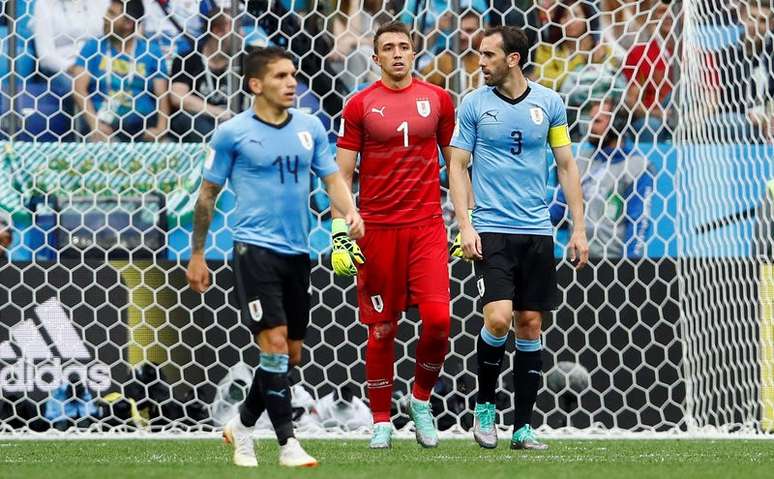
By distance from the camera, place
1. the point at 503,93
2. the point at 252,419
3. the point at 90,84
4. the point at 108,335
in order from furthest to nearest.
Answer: the point at 90,84
the point at 108,335
the point at 503,93
the point at 252,419

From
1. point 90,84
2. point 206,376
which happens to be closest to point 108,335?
point 206,376

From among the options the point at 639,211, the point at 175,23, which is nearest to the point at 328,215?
the point at 175,23

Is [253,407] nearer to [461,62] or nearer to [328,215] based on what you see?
[328,215]

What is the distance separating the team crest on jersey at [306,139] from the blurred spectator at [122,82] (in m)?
3.18

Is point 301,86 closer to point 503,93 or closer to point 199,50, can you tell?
point 199,50

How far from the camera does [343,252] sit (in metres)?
6.07

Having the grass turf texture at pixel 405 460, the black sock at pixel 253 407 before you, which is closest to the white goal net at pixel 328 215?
the grass turf texture at pixel 405 460

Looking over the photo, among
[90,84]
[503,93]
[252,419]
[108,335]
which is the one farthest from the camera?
[90,84]

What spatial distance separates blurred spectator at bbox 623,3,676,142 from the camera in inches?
321

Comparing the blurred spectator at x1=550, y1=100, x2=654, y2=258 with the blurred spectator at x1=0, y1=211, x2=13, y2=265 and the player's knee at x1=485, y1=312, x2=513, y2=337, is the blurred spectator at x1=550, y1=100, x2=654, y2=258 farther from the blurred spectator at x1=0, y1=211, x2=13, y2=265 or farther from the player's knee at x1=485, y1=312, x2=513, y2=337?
the blurred spectator at x1=0, y1=211, x2=13, y2=265

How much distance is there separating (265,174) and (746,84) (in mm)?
3999

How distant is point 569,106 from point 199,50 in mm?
2171

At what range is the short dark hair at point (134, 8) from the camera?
26.6 feet

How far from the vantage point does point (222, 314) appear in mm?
7762
